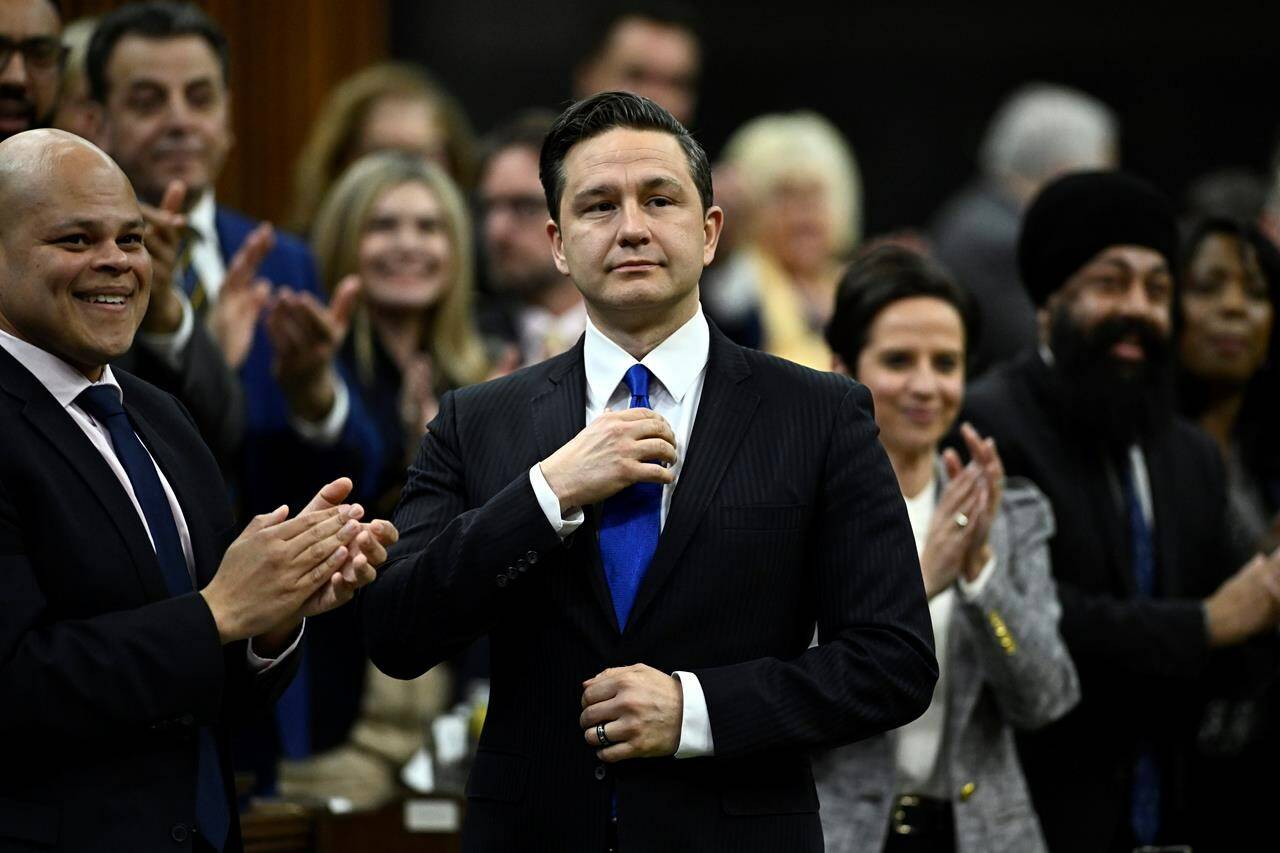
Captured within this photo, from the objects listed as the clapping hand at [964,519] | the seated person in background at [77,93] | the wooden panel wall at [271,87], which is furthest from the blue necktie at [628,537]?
the wooden panel wall at [271,87]

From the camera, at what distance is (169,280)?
4523mm

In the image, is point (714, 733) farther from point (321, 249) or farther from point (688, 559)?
point (321, 249)

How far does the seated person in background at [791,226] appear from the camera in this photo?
7.39 m

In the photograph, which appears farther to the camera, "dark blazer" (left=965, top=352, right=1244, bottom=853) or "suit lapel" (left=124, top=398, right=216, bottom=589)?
"dark blazer" (left=965, top=352, right=1244, bottom=853)

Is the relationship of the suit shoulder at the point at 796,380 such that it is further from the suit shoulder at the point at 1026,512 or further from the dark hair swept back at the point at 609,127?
the suit shoulder at the point at 1026,512

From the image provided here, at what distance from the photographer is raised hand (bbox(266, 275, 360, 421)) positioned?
5000 millimetres

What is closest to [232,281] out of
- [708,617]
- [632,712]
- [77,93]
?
[77,93]

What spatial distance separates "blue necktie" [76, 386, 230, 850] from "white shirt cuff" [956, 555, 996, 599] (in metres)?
1.75

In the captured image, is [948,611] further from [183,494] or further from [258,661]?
[183,494]

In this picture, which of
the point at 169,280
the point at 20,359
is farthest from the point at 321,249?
the point at 20,359

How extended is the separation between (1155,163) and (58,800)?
315 inches

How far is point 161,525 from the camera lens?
3211 mm

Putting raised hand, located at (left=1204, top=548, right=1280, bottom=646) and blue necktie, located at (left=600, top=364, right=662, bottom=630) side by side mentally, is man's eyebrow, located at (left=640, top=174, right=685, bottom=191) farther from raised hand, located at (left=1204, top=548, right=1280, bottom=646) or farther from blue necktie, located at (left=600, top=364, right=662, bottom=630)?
raised hand, located at (left=1204, top=548, right=1280, bottom=646)

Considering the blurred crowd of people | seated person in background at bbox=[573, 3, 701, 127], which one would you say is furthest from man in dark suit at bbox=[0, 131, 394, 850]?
seated person in background at bbox=[573, 3, 701, 127]
